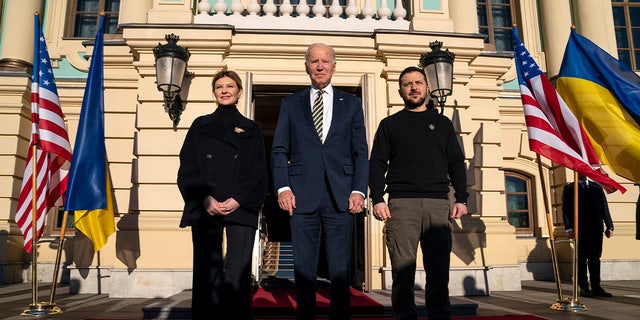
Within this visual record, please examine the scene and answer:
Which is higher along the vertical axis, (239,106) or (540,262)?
(239,106)

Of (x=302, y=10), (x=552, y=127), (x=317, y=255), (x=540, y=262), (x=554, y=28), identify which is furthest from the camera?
(x=554, y=28)

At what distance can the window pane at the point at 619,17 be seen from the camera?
1084cm

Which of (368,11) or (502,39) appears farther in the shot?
(502,39)

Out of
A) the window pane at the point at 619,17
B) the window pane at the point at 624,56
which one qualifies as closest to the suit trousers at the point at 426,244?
the window pane at the point at 624,56

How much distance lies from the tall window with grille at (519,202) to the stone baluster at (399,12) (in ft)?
15.0

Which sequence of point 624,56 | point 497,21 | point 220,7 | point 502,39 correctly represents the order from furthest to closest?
point 624,56 → point 497,21 → point 502,39 → point 220,7

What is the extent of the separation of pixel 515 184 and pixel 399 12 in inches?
194

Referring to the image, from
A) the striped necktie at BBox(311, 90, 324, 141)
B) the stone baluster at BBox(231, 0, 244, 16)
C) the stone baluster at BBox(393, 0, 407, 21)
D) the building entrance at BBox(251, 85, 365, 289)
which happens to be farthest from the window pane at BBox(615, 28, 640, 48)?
the striped necktie at BBox(311, 90, 324, 141)

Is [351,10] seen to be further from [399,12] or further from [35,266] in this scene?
[35,266]

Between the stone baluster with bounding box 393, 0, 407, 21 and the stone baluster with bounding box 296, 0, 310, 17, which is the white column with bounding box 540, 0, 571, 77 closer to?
the stone baluster with bounding box 393, 0, 407, 21

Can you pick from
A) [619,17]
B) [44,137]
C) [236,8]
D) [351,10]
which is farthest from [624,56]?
[44,137]

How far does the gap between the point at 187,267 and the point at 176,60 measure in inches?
105

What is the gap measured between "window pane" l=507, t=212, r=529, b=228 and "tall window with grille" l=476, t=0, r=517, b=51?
3692 millimetres

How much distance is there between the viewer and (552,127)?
5.12 meters
